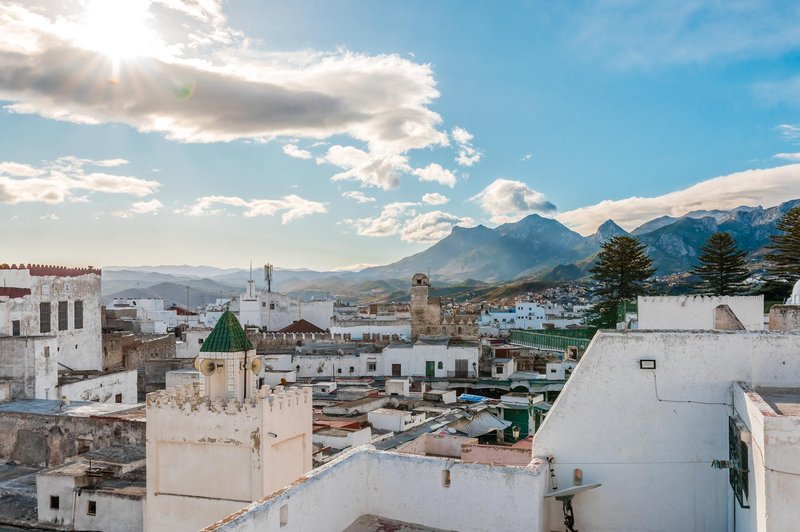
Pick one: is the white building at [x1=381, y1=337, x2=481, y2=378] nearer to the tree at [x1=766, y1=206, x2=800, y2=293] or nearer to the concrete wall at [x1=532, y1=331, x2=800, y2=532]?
the tree at [x1=766, y1=206, x2=800, y2=293]

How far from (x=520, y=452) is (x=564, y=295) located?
109 meters

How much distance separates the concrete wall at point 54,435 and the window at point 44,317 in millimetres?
10802

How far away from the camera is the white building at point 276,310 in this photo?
59206 millimetres

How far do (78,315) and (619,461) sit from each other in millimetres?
31673

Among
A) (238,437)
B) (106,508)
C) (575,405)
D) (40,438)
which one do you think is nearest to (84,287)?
(40,438)

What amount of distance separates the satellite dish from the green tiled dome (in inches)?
7.7

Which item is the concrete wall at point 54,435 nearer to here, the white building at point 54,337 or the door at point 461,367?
the white building at point 54,337

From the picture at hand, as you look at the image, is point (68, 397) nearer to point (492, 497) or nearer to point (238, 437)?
point (238, 437)

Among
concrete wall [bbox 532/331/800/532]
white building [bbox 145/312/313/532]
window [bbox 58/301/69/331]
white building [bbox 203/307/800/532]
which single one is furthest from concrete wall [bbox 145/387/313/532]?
window [bbox 58/301/69/331]

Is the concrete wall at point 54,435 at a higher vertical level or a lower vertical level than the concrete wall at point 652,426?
lower

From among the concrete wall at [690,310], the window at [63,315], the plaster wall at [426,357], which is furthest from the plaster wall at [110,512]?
the plaster wall at [426,357]

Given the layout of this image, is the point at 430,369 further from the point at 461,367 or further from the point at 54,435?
the point at 54,435

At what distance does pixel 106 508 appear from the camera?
14.7 meters

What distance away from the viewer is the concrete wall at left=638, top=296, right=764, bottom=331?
50.2ft
